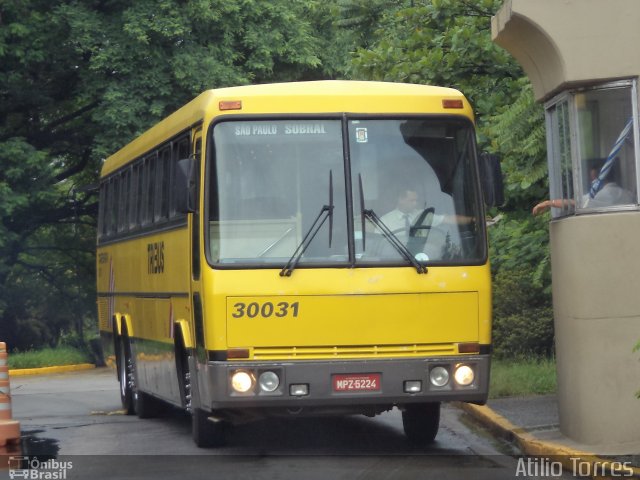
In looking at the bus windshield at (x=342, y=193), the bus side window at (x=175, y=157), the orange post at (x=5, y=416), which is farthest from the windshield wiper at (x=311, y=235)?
the orange post at (x=5, y=416)

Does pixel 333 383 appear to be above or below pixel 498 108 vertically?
below

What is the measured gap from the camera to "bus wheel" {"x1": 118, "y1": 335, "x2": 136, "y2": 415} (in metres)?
17.1

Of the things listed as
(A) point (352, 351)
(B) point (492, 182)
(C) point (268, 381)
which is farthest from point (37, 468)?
(B) point (492, 182)

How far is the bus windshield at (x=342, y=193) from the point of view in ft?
37.7

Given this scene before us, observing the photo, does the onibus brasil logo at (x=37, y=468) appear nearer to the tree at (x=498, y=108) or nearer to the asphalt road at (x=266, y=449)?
the asphalt road at (x=266, y=449)

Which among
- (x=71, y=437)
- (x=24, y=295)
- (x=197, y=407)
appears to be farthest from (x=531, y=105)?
(x=24, y=295)

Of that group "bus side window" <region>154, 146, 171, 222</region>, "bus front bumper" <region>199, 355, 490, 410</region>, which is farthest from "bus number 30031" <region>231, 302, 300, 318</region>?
"bus side window" <region>154, 146, 171, 222</region>

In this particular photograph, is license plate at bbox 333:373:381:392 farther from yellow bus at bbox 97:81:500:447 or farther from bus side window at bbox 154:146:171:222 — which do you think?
bus side window at bbox 154:146:171:222

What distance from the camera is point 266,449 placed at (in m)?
12.7

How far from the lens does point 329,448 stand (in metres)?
12.7

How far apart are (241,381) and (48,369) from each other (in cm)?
2120

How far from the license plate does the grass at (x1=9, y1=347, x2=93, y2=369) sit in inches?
848

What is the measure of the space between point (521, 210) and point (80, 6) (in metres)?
16.1

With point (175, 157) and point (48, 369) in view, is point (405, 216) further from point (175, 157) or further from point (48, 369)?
point (48, 369)
